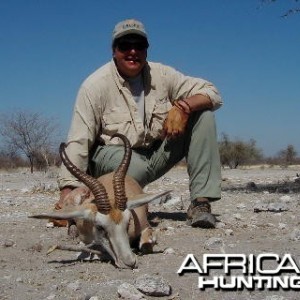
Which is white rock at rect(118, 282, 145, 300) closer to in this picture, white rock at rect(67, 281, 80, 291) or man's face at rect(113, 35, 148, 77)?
white rock at rect(67, 281, 80, 291)

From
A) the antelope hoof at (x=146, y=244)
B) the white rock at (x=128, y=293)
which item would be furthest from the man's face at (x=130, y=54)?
the white rock at (x=128, y=293)

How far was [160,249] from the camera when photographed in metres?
4.93

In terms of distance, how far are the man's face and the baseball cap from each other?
0.06 meters

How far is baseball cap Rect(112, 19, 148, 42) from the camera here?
231 inches

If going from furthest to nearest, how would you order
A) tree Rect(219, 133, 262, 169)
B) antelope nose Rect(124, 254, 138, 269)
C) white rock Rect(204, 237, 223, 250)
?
tree Rect(219, 133, 262, 169)
white rock Rect(204, 237, 223, 250)
antelope nose Rect(124, 254, 138, 269)

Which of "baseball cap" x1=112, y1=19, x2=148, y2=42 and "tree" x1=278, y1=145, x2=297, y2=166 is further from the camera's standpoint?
"tree" x1=278, y1=145, x2=297, y2=166

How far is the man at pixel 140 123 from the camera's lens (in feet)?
19.2

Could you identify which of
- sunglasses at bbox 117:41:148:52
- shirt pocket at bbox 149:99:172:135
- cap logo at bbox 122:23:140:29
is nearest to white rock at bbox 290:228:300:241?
shirt pocket at bbox 149:99:172:135

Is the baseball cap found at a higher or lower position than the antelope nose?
higher

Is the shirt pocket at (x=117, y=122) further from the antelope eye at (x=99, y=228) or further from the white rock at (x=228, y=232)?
the antelope eye at (x=99, y=228)

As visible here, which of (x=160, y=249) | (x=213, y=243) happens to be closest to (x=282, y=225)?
(x=213, y=243)

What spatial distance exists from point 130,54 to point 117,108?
1.74 ft

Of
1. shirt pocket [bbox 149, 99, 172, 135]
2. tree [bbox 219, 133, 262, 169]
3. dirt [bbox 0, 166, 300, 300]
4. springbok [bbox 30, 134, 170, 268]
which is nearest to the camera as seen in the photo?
dirt [bbox 0, 166, 300, 300]

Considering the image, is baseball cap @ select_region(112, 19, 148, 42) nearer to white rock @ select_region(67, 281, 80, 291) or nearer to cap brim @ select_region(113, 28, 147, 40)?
cap brim @ select_region(113, 28, 147, 40)
